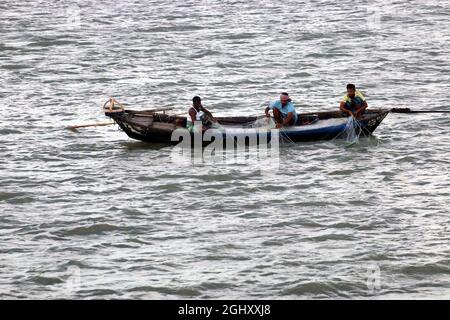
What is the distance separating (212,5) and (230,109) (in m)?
15.0

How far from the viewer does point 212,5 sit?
4153 cm

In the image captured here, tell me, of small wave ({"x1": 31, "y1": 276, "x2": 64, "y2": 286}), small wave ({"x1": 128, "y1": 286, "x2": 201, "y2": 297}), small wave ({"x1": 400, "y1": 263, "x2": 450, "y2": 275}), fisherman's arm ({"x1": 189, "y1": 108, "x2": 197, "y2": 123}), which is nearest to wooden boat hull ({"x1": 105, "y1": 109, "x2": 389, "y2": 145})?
fisherman's arm ({"x1": 189, "y1": 108, "x2": 197, "y2": 123})

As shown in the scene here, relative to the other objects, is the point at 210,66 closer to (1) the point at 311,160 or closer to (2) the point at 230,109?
(2) the point at 230,109

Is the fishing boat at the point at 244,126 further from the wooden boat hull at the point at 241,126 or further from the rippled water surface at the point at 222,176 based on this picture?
the rippled water surface at the point at 222,176

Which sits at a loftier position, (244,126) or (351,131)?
(244,126)

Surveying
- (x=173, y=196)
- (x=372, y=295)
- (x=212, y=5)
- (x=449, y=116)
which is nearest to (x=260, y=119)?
(x=173, y=196)

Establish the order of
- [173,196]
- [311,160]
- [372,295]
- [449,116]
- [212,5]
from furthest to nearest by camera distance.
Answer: [212,5], [449,116], [311,160], [173,196], [372,295]

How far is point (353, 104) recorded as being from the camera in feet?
76.5

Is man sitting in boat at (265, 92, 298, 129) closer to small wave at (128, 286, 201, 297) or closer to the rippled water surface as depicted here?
the rippled water surface

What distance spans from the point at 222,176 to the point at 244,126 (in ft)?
5.42

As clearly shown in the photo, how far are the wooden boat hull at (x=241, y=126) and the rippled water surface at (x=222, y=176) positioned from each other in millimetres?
335

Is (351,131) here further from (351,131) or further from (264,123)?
(264,123)

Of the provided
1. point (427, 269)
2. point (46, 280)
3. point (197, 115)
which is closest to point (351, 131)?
point (197, 115)

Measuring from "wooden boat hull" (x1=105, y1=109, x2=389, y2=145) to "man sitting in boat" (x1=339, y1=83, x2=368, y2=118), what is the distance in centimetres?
A: 18
